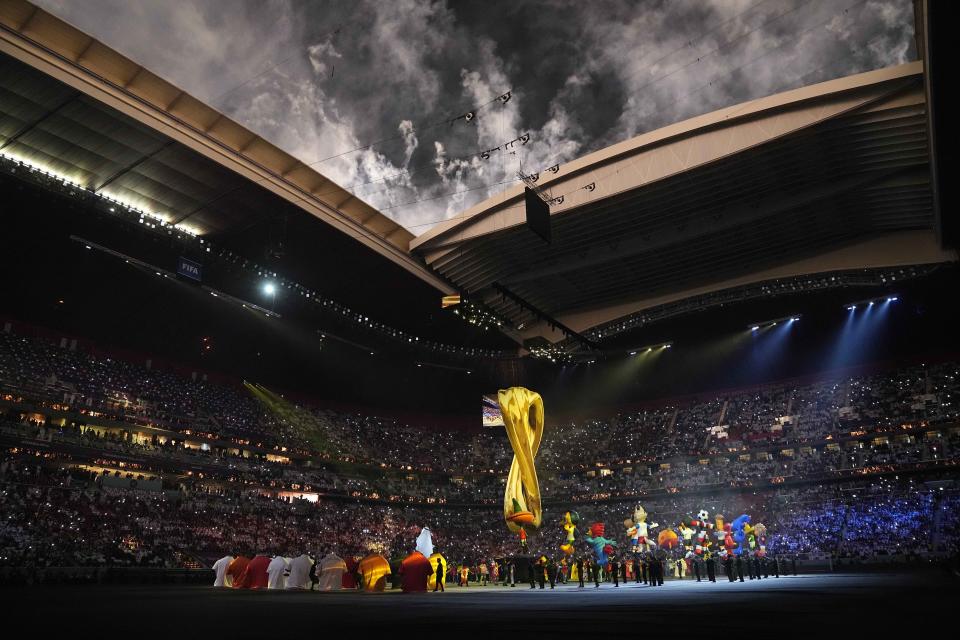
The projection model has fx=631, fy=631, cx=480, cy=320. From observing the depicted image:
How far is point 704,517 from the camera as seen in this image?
27.4 meters

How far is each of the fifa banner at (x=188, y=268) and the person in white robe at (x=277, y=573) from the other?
1737 centimetres

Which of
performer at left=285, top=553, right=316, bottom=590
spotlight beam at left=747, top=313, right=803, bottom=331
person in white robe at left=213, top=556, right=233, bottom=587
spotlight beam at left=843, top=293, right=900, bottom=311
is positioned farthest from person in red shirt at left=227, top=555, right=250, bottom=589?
spotlight beam at left=843, top=293, right=900, bottom=311

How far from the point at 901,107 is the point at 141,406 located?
141 feet

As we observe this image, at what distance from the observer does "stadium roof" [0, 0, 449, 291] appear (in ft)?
74.6

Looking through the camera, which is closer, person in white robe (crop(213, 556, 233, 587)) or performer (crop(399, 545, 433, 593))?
performer (crop(399, 545, 433, 593))

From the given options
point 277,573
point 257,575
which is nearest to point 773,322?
point 277,573

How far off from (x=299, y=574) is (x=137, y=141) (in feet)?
61.8

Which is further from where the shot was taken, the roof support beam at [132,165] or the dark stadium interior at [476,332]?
the roof support beam at [132,165]

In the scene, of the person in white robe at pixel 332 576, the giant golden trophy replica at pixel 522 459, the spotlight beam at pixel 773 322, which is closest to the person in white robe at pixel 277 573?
the person in white robe at pixel 332 576

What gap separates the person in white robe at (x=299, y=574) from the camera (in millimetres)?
21844

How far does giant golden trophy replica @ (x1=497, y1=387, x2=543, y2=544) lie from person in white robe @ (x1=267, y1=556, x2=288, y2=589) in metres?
7.85

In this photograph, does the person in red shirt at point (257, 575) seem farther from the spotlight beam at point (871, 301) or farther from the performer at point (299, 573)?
the spotlight beam at point (871, 301)

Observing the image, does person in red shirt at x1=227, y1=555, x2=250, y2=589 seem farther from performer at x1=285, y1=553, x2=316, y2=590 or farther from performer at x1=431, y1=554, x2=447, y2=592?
performer at x1=431, y1=554, x2=447, y2=592

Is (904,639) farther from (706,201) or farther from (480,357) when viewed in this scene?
(480,357)
